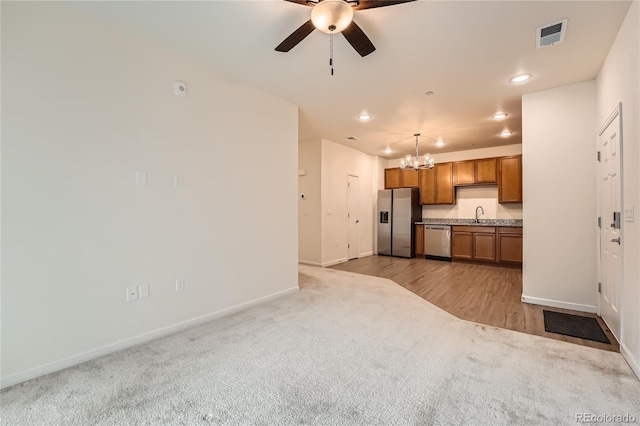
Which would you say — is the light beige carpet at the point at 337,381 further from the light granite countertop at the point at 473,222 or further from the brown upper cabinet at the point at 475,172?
the brown upper cabinet at the point at 475,172

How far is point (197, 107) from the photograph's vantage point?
2885mm

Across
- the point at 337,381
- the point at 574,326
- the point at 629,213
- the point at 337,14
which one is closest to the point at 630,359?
the point at 574,326

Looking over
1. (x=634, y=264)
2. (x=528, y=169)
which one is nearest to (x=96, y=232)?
(x=634, y=264)

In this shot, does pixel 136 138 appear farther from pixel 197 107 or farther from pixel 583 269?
pixel 583 269

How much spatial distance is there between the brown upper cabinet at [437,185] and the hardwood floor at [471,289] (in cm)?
154

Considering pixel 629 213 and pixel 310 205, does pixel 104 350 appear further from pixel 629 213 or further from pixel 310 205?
pixel 629 213

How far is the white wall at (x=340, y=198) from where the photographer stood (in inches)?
228

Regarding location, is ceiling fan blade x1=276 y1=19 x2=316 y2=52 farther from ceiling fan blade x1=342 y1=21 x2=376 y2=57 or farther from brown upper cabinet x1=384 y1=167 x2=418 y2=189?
brown upper cabinet x1=384 y1=167 x2=418 y2=189

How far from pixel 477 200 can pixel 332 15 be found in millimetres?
6025

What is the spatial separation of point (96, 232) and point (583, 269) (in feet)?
16.2

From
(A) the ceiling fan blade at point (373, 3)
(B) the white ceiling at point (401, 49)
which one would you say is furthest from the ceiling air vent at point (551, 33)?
(A) the ceiling fan blade at point (373, 3)

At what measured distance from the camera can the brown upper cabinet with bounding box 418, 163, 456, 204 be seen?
264 inches

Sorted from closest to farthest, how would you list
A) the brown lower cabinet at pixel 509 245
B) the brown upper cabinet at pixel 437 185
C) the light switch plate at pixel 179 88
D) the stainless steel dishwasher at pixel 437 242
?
the light switch plate at pixel 179 88 < the brown lower cabinet at pixel 509 245 < the stainless steel dishwasher at pixel 437 242 < the brown upper cabinet at pixel 437 185

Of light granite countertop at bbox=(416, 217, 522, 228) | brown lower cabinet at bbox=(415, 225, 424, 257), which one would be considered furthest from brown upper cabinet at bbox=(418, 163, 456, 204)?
brown lower cabinet at bbox=(415, 225, 424, 257)
